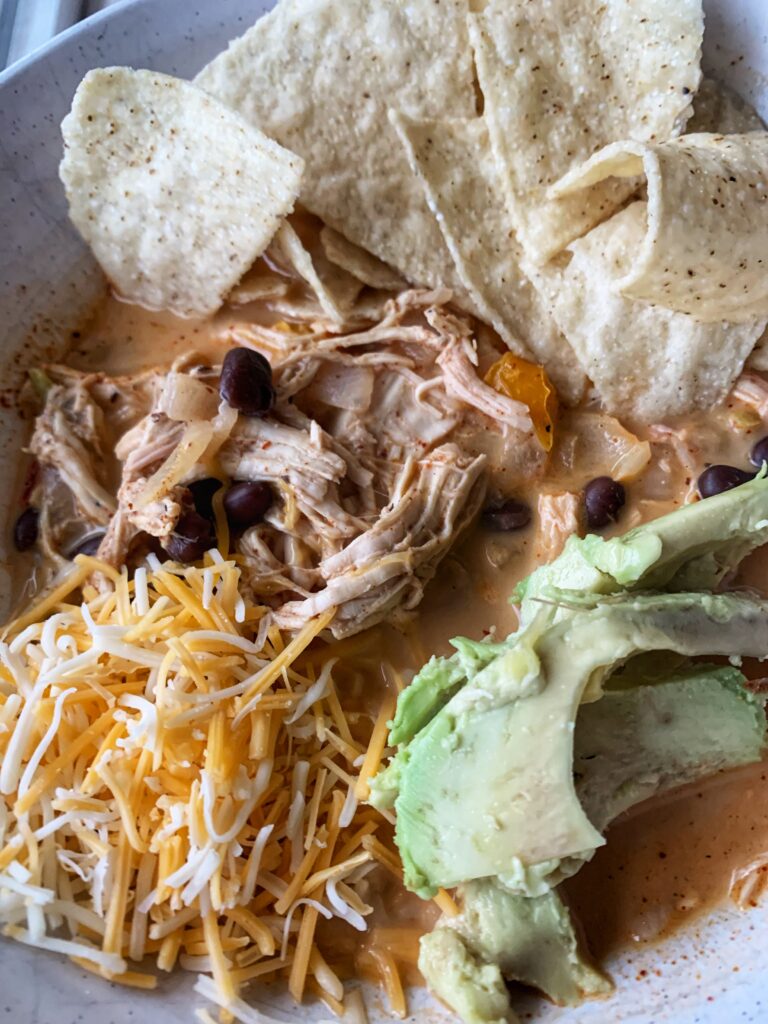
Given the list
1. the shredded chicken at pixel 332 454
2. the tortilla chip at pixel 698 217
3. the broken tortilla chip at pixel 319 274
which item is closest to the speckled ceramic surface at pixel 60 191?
the shredded chicken at pixel 332 454

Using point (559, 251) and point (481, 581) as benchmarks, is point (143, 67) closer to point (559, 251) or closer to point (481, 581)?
point (559, 251)

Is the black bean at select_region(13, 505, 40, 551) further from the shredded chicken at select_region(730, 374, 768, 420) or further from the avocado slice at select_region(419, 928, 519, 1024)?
the shredded chicken at select_region(730, 374, 768, 420)

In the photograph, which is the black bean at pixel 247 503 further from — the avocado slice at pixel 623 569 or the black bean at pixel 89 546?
the avocado slice at pixel 623 569

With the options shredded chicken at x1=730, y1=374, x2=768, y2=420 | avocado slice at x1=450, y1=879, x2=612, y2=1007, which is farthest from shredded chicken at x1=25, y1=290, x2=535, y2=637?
avocado slice at x1=450, y1=879, x2=612, y2=1007

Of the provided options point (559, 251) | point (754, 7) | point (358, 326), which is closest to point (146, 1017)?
point (358, 326)

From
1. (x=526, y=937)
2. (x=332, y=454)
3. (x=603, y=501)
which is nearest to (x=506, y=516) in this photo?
(x=603, y=501)

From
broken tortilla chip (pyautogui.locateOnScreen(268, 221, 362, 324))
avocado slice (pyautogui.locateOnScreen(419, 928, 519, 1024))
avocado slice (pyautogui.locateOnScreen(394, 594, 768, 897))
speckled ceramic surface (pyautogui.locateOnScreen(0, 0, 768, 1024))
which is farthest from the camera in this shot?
broken tortilla chip (pyautogui.locateOnScreen(268, 221, 362, 324))
